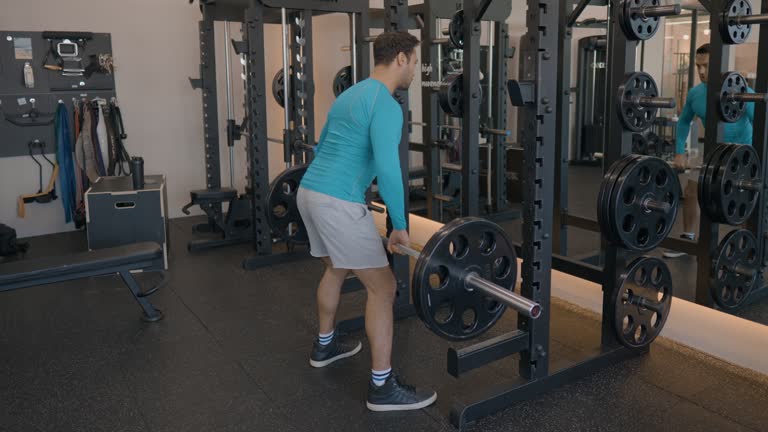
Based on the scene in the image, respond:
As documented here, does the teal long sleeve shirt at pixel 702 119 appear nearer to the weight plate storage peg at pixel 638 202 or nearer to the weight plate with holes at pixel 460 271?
the weight plate storage peg at pixel 638 202

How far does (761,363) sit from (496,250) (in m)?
1.20

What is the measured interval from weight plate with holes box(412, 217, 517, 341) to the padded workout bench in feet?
5.50

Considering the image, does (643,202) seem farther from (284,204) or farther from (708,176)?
(284,204)

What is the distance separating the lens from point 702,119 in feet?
11.1

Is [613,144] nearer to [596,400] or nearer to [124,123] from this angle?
[596,400]

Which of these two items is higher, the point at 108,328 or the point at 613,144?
the point at 613,144

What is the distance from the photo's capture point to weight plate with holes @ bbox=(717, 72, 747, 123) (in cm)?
287

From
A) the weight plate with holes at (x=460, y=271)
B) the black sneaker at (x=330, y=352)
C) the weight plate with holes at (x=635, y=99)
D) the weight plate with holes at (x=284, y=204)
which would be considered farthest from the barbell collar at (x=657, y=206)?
the weight plate with holes at (x=284, y=204)

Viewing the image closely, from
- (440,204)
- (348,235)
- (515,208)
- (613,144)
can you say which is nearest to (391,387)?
(348,235)

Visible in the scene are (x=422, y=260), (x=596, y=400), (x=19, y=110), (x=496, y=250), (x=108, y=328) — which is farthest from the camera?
(x=19, y=110)

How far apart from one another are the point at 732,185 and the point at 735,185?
2cm

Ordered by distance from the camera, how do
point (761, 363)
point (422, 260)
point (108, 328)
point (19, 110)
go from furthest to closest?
point (19, 110) < point (108, 328) < point (761, 363) < point (422, 260)

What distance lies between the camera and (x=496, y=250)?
7.02ft

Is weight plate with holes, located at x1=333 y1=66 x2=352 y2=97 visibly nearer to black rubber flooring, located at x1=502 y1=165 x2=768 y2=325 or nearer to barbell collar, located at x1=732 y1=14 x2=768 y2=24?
black rubber flooring, located at x1=502 y1=165 x2=768 y2=325
